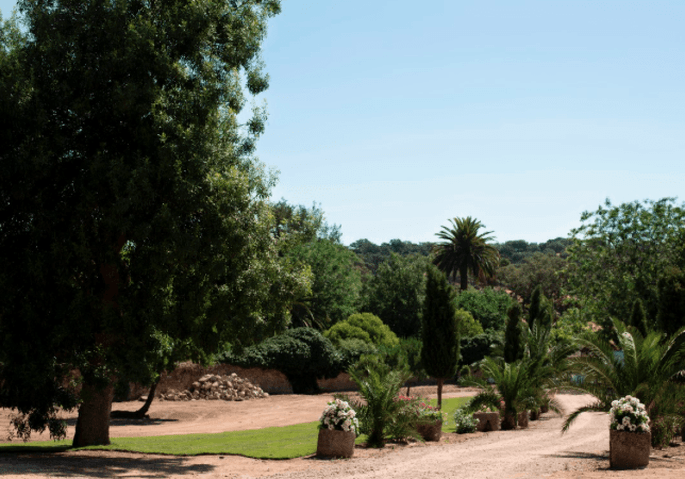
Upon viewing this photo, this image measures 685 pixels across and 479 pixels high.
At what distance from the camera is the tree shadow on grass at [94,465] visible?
1074 cm

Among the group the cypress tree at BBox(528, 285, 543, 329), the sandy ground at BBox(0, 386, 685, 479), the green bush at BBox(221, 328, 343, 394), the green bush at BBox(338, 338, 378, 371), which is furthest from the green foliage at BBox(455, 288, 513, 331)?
the sandy ground at BBox(0, 386, 685, 479)

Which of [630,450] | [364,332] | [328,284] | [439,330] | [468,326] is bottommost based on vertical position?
[630,450]

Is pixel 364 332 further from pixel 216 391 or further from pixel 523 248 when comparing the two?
pixel 523 248

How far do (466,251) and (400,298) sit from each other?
12.4 m

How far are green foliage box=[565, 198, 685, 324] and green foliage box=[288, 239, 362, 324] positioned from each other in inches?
789

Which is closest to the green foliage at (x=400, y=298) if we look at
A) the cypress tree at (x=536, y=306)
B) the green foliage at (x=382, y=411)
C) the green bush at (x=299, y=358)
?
the green bush at (x=299, y=358)

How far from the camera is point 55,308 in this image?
12.4 metres

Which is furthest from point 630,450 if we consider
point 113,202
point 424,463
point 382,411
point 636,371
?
point 113,202

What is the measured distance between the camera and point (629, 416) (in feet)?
38.8

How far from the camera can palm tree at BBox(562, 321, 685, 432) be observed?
44.0 ft

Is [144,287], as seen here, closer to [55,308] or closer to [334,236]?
[55,308]

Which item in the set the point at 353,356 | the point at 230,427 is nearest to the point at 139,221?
the point at 230,427

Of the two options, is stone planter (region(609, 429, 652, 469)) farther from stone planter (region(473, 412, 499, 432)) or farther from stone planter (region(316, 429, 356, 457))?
stone planter (region(473, 412, 499, 432))

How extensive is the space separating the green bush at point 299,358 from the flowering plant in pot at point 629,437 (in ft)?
90.0
